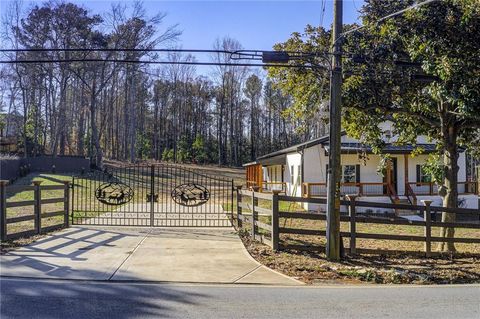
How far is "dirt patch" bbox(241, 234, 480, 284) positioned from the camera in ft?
29.6

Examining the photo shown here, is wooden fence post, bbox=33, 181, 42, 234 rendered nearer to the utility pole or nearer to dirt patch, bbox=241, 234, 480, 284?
dirt patch, bbox=241, 234, 480, 284

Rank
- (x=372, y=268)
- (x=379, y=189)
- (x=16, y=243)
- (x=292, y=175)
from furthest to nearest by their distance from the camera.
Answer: (x=292, y=175) → (x=379, y=189) → (x=16, y=243) → (x=372, y=268)

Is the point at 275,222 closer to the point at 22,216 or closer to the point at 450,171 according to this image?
the point at 450,171

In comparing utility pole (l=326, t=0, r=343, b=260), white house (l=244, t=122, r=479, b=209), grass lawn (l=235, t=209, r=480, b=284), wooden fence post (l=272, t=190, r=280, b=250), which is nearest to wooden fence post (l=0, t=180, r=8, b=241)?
grass lawn (l=235, t=209, r=480, b=284)

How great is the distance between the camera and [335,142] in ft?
34.3

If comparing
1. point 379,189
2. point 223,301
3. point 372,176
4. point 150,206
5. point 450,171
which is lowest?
point 223,301

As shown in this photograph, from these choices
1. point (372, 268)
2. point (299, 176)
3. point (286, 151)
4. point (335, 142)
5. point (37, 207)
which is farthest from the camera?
point (286, 151)

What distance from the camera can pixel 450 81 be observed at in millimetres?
10727

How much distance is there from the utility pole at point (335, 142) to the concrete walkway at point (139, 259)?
6.60ft

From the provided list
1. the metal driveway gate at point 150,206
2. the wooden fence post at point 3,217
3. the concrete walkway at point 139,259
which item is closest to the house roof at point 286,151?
the metal driveway gate at point 150,206

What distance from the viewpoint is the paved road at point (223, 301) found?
246 inches

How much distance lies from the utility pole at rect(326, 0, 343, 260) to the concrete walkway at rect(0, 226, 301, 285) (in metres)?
2.01

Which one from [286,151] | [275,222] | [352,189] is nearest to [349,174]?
[352,189]

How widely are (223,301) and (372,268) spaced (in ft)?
14.0
